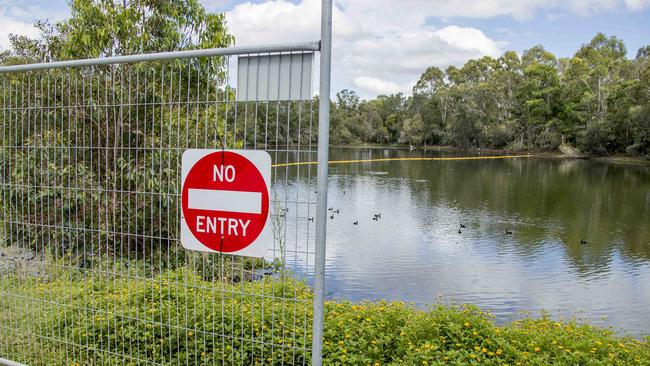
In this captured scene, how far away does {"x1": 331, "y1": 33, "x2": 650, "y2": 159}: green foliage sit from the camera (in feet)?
159

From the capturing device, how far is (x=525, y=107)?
6000 centimetres

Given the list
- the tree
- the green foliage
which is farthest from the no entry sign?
the green foliage

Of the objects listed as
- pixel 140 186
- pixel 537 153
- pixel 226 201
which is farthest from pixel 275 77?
pixel 537 153

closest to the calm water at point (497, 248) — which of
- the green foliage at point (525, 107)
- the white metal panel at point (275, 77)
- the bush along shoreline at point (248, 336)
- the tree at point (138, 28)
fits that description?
the white metal panel at point (275, 77)

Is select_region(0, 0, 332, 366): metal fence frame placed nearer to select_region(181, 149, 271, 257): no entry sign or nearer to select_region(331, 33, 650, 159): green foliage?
select_region(181, 149, 271, 257): no entry sign

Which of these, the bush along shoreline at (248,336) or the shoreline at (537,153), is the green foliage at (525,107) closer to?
the shoreline at (537,153)

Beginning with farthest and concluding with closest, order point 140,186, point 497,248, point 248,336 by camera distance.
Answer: point 497,248 < point 248,336 < point 140,186

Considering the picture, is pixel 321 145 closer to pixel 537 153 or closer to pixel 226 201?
pixel 226 201

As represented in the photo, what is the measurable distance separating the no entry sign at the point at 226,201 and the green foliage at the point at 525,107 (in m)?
38.3

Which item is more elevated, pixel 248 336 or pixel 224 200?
pixel 224 200

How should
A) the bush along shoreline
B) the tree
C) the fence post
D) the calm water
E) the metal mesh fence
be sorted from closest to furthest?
the fence post → the metal mesh fence → the bush along shoreline → the tree → the calm water

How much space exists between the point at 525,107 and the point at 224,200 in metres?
62.4

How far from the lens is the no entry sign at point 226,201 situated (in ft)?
8.02

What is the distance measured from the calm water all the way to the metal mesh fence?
0.26 m
